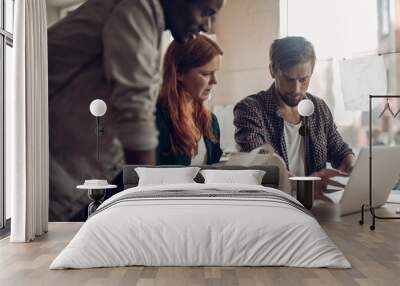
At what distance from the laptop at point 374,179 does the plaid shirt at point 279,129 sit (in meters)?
0.23

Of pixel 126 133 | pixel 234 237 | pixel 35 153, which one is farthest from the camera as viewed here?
pixel 126 133

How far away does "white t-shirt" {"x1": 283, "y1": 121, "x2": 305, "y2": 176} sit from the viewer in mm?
7250

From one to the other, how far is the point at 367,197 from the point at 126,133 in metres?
3.20

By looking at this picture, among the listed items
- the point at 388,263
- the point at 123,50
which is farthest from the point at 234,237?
the point at 123,50

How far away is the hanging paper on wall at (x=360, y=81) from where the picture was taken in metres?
7.27

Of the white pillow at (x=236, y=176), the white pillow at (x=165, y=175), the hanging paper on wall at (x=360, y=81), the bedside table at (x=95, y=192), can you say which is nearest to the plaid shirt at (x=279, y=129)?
the hanging paper on wall at (x=360, y=81)

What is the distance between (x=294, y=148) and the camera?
23.8 feet

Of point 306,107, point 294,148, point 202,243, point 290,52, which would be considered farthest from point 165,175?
point 202,243

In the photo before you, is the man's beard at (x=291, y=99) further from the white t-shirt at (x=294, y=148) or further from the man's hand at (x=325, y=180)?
the man's hand at (x=325, y=180)

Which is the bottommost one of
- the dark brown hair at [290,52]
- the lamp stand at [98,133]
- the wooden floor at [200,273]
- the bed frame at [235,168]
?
the wooden floor at [200,273]

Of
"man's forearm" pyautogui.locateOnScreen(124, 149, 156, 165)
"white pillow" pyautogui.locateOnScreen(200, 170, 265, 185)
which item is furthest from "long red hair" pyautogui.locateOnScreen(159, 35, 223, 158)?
"white pillow" pyautogui.locateOnScreen(200, 170, 265, 185)

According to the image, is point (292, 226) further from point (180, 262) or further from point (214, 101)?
point (214, 101)

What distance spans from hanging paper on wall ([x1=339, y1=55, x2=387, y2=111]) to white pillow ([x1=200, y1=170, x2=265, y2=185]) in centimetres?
156

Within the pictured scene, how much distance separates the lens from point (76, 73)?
7.25 m
